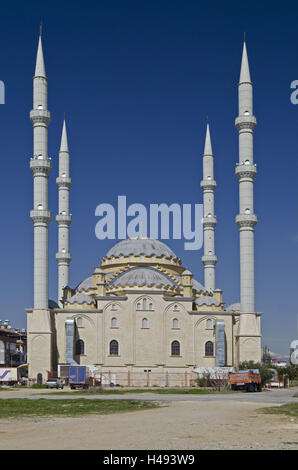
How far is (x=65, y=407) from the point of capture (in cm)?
3209

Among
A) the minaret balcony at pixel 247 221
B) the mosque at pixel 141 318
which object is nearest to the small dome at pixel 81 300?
the mosque at pixel 141 318

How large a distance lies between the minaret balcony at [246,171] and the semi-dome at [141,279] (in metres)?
12.7

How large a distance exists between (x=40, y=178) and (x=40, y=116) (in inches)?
233

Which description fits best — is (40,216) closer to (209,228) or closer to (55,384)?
(55,384)

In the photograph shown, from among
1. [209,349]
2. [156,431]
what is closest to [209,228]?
[209,349]

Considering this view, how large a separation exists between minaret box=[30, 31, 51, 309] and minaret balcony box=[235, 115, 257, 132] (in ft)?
59.8

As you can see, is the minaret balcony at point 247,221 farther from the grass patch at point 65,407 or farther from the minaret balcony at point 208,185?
the grass patch at point 65,407

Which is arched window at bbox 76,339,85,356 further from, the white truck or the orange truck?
the orange truck

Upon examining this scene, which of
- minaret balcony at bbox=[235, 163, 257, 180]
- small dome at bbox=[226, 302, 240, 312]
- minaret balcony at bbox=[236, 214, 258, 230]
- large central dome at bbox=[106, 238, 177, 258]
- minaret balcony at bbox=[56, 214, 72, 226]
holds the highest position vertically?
minaret balcony at bbox=[235, 163, 257, 180]

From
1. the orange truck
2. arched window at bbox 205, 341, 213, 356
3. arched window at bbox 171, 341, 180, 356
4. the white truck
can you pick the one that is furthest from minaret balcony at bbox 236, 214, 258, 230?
the white truck

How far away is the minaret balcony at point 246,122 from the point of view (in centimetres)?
6800

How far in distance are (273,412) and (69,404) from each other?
10.2 m

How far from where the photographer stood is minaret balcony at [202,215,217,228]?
80.5m

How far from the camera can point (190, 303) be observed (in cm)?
6869
